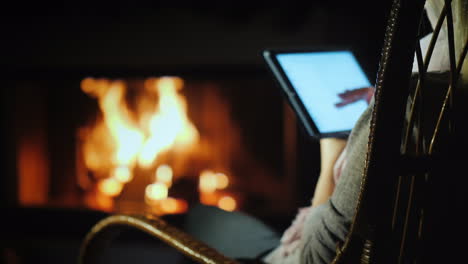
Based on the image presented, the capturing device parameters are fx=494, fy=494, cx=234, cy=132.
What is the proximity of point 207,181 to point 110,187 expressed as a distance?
522 millimetres

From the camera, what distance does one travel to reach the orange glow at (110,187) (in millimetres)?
2531

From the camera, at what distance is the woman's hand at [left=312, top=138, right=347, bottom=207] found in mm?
901

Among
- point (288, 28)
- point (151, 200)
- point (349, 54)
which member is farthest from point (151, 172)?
point (349, 54)

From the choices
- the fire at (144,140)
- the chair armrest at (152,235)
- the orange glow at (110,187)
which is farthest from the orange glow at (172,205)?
the chair armrest at (152,235)

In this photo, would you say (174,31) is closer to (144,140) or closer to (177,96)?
(177,96)

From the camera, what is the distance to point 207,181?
7.96 feet

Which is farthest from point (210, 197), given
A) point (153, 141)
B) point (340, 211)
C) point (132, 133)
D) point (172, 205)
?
point (340, 211)

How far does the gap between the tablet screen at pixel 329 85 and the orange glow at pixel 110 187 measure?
1777 millimetres

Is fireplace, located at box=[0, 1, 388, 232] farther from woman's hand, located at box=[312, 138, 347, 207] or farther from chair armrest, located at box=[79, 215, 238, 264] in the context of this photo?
chair armrest, located at box=[79, 215, 238, 264]

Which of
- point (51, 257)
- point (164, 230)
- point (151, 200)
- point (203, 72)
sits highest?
point (203, 72)

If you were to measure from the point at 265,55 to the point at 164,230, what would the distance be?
0.35 metres

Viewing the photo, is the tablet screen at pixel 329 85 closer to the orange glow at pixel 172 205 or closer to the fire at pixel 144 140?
the fire at pixel 144 140

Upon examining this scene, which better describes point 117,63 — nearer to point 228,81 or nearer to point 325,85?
point 228,81

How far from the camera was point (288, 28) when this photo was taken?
2.05m
